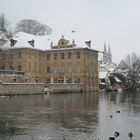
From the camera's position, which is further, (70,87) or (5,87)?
(70,87)

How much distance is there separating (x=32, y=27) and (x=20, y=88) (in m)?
45.6

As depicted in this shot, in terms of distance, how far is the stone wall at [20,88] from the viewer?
200ft

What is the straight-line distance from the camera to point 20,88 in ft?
210

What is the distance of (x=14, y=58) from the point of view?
90.4 meters

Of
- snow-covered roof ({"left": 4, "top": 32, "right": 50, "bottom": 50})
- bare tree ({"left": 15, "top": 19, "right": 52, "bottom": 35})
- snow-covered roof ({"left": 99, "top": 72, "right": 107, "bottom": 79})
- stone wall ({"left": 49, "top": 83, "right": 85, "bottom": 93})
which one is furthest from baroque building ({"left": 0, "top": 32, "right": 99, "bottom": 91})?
snow-covered roof ({"left": 99, "top": 72, "right": 107, "bottom": 79})

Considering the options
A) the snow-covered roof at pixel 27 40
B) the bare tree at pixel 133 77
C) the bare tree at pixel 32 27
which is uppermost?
the bare tree at pixel 32 27

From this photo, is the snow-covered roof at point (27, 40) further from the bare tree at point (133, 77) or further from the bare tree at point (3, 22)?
the bare tree at point (133, 77)

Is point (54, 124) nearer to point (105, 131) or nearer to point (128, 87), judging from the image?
point (105, 131)

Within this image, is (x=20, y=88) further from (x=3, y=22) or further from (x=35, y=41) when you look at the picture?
(x=35, y=41)

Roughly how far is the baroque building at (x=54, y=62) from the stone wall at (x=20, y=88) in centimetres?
1839

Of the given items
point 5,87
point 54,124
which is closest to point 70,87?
point 5,87

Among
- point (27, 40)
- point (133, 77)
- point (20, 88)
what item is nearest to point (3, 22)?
point (27, 40)

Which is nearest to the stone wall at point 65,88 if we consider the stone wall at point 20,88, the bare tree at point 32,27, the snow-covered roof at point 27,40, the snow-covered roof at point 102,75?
the stone wall at point 20,88

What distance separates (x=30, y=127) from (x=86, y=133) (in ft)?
12.4
